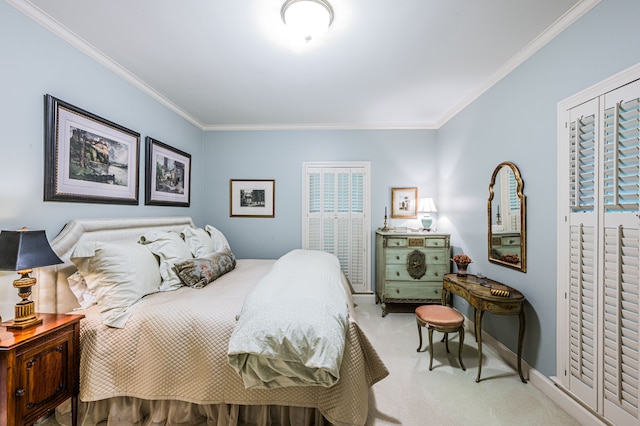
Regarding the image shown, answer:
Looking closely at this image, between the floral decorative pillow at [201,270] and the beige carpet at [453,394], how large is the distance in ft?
5.51

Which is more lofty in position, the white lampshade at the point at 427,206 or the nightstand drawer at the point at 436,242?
the white lampshade at the point at 427,206

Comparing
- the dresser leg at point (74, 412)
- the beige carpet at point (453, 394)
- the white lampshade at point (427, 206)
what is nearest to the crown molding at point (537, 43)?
the white lampshade at point (427, 206)

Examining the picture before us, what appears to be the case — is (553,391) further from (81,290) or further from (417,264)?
(81,290)

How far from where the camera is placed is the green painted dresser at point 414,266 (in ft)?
10.8

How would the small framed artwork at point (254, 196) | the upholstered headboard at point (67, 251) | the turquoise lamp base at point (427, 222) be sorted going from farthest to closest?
the small framed artwork at point (254, 196), the turquoise lamp base at point (427, 222), the upholstered headboard at point (67, 251)

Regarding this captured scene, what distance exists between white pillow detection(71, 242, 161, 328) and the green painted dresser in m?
2.69

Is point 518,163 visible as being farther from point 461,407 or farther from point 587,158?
point 461,407

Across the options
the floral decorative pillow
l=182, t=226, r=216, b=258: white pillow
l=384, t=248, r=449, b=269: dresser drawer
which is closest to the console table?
l=384, t=248, r=449, b=269: dresser drawer

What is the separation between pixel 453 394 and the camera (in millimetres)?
1925

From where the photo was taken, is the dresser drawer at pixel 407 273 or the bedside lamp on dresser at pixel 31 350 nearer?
the bedside lamp on dresser at pixel 31 350

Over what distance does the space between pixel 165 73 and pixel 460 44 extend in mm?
2706

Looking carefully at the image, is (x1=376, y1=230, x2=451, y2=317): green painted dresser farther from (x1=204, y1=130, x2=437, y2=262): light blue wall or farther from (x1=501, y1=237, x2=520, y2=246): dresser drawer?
(x1=501, y1=237, x2=520, y2=246): dresser drawer

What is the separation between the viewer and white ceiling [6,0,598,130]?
167 centimetres

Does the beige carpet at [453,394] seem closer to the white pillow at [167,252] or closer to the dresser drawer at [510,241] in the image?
the dresser drawer at [510,241]
